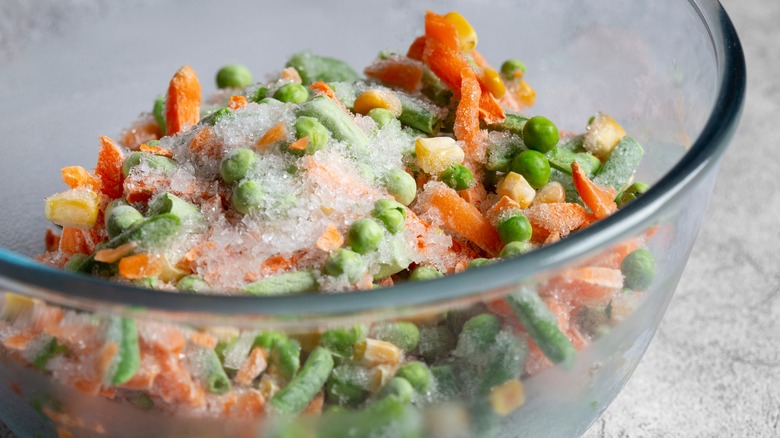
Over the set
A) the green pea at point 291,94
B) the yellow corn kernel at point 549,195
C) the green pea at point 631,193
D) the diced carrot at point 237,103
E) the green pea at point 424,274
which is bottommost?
the green pea at point 631,193

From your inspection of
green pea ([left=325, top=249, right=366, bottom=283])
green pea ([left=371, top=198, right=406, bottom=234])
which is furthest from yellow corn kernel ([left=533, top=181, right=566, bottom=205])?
green pea ([left=325, top=249, right=366, bottom=283])

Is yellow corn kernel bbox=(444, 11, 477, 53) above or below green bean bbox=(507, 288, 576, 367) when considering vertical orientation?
above

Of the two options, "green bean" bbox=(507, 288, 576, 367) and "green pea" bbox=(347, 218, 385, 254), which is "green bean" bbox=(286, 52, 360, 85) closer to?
"green pea" bbox=(347, 218, 385, 254)

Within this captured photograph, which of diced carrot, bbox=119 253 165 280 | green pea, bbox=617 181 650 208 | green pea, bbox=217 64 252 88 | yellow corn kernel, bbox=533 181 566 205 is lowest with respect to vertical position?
green pea, bbox=617 181 650 208

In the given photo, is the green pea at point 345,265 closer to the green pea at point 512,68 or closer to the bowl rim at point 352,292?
the bowl rim at point 352,292

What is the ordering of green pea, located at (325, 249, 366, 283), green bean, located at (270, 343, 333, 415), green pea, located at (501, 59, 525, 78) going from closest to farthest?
green bean, located at (270, 343, 333, 415) < green pea, located at (325, 249, 366, 283) < green pea, located at (501, 59, 525, 78)

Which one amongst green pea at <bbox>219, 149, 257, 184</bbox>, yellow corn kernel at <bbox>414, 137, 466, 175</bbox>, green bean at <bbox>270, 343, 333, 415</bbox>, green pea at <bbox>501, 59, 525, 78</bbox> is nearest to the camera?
green bean at <bbox>270, 343, 333, 415</bbox>

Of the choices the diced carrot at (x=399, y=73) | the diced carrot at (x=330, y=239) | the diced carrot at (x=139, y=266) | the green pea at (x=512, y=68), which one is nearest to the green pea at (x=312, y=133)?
the diced carrot at (x=330, y=239)
